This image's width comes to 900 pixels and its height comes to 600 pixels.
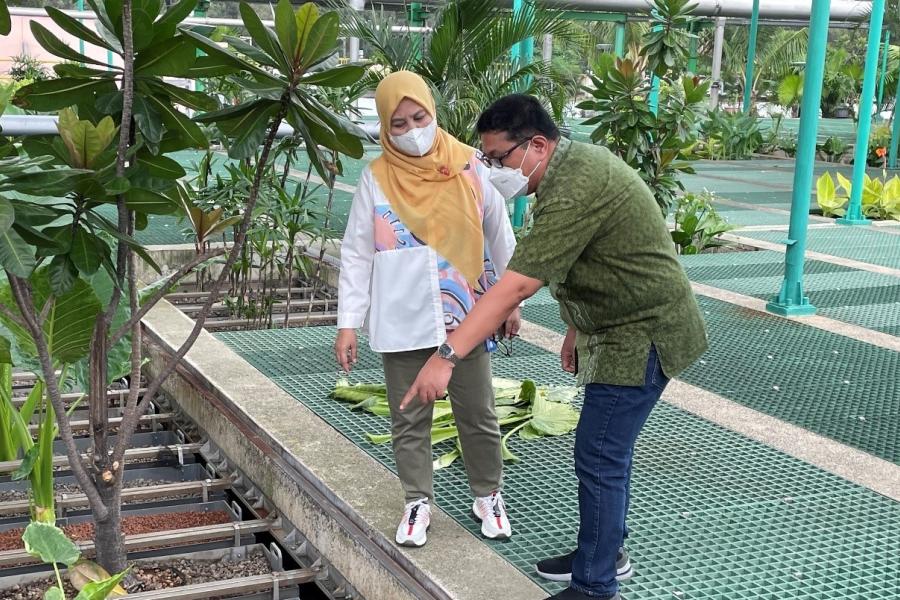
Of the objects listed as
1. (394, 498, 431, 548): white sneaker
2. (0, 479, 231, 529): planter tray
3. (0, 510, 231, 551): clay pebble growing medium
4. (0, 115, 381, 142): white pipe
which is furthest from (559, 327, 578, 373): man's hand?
(0, 115, 381, 142): white pipe

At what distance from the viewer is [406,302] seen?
331 centimetres

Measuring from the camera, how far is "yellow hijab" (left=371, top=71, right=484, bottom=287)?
3.27m

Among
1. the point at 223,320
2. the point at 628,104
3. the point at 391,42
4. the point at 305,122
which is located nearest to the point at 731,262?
the point at 628,104

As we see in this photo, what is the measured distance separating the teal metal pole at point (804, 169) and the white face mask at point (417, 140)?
13.7 feet

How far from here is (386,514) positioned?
3.53 metres

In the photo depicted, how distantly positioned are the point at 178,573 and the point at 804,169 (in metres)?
4.78

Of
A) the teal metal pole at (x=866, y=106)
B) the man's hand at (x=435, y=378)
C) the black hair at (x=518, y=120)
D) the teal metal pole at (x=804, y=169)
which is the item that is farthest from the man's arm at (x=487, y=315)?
the teal metal pole at (x=866, y=106)

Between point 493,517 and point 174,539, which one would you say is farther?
point 174,539

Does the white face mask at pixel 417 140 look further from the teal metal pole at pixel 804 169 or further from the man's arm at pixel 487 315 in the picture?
the teal metal pole at pixel 804 169

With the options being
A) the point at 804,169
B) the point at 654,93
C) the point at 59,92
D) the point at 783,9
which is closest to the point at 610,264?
the point at 59,92

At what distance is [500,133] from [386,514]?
1.40m

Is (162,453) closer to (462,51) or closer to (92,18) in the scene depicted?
(92,18)

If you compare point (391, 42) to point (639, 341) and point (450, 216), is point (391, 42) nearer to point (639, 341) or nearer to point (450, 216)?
point (450, 216)

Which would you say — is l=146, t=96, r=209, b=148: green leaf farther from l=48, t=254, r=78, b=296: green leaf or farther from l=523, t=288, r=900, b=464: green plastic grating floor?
l=523, t=288, r=900, b=464: green plastic grating floor
